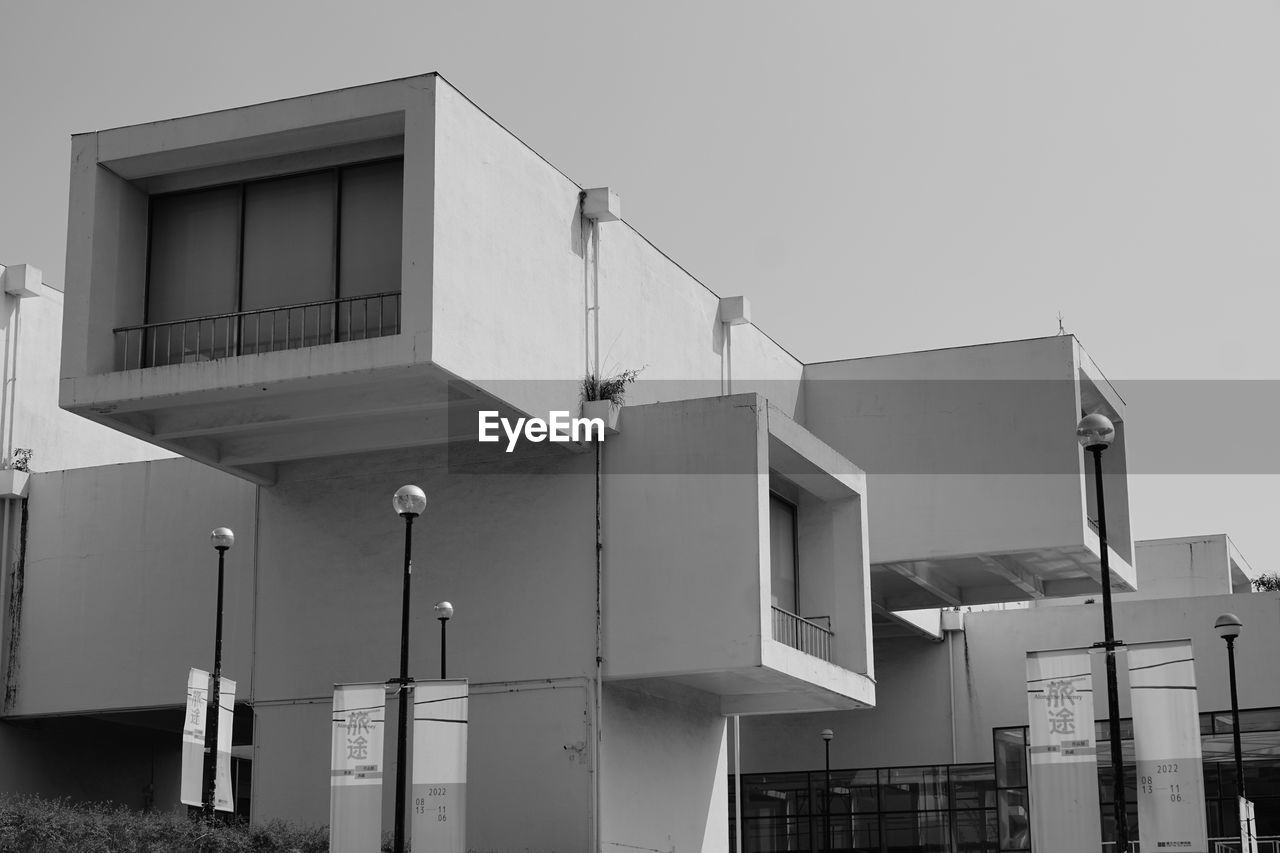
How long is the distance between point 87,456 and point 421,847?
726 inches

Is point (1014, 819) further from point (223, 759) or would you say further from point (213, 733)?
point (213, 733)

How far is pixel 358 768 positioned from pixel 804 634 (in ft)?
35.4

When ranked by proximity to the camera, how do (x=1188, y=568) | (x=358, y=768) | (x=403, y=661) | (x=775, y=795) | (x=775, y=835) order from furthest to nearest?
1. (x=1188, y=568)
2. (x=775, y=795)
3. (x=775, y=835)
4. (x=358, y=768)
5. (x=403, y=661)

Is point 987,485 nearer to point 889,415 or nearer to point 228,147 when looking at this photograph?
point 889,415

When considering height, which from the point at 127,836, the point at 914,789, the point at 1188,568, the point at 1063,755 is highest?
the point at 1188,568

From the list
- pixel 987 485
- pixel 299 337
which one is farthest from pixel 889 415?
pixel 299 337

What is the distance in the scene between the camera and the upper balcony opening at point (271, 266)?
27594 mm

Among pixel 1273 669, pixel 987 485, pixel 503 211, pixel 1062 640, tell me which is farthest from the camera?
pixel 1062 640

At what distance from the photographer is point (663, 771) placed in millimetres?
30641

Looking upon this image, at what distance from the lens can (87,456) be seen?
39.2 meters

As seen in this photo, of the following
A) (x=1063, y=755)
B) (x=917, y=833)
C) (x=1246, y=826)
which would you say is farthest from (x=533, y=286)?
(x=917, y=833)

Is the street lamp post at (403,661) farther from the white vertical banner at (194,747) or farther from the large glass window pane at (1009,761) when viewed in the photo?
the large glass window pane at (1009,761)

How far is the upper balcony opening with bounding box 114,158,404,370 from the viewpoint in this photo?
A: 27594 millimetres

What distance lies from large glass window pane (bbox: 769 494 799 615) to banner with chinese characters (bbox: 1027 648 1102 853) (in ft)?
35.9
